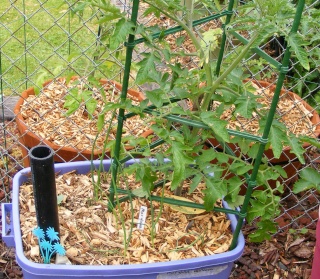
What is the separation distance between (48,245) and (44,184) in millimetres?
247

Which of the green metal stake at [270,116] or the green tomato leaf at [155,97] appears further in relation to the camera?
the green tomato leaf at [155,97]

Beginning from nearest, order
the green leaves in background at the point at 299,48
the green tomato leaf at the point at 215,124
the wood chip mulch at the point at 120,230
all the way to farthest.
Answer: the green leaves in background at the point at 299,48 < the green tomato leaf at the point at 215,124 < the wood chip mulch at the point at 120,230

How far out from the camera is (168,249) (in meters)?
2.23

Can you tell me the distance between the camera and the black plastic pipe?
1931mm

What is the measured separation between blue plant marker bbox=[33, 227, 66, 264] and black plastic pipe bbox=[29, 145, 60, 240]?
31mm

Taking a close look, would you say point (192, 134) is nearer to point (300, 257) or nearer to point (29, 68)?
point (300, 257)

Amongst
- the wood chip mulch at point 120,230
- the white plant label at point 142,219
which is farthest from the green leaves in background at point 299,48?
the white plant label at point 142,219

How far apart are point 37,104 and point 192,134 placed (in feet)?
4.10

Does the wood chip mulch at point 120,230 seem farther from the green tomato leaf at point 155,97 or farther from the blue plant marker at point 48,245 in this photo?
the green tomato leaf at point 155,97

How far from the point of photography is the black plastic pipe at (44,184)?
1931mm

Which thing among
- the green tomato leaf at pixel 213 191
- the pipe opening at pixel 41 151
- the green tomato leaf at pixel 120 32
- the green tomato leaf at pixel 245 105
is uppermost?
the green tomato leaf at pixel 120 32

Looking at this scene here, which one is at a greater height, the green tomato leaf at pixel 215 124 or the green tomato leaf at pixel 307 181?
the green tomato leaf at pixel 215 124

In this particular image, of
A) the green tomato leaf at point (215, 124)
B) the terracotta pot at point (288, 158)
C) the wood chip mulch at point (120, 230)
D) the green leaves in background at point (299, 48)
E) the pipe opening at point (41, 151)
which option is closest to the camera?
the green leaves in background at point (299, 48)

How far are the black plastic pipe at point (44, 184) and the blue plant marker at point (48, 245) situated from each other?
0.10 ft
